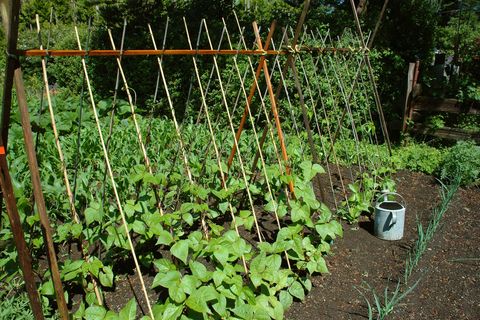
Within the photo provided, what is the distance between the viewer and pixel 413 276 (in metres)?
3.17

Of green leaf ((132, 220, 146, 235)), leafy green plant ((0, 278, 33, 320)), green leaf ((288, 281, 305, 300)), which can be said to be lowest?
green leaf ((288, 281, 305, 300))

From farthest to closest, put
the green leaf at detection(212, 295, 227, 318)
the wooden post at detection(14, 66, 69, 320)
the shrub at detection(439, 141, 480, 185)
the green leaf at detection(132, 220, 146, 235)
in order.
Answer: the shrub at detection(439, 141, 480, 185), the green leaf at detection(132, 220, 146, 235), the green leaf at detection(212, 295, 227, 318), the wooden post at detection(14, 66, 69, 320)

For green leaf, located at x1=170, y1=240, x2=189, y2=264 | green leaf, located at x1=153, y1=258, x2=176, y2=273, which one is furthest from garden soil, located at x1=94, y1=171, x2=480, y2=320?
green leaf, located at x1=170, y1=240, x2=189, y2=264

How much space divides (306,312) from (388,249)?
1.29 m

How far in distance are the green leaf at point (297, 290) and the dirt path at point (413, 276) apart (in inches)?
4.2

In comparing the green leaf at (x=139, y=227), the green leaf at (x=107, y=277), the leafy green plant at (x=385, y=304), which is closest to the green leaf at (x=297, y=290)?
the leafy green plant at (x=385, y=304)

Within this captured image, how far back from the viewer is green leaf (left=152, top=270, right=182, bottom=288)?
6.50 ft

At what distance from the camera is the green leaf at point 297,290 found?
264 centimetres

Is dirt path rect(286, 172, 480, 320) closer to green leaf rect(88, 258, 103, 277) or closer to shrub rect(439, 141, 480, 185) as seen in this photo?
shrub rect(439, 141, 480, 185)

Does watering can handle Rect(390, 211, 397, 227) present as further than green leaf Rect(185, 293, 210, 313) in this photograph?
Yes

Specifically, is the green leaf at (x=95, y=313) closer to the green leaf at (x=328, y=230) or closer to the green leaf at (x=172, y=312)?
the green leaf at (x=172, y=312)

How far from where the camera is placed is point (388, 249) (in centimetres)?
359

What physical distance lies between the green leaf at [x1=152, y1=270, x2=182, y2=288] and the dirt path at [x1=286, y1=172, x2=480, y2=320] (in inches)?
37.5

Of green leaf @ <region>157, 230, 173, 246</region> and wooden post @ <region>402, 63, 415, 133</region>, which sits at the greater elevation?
green leaf @ <region>157, 230, 173, 246</region>
